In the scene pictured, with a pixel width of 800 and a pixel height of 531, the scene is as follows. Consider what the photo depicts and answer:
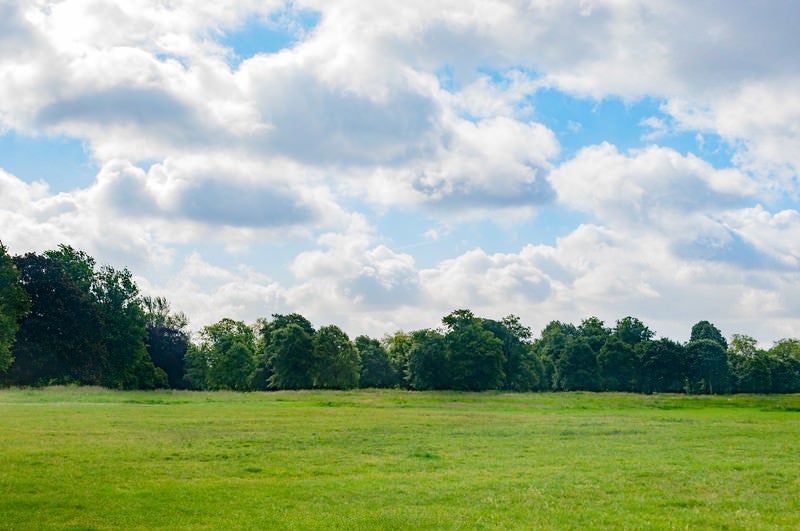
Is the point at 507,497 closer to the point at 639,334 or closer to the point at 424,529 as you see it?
the point at 424,529

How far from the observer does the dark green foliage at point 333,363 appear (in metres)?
138

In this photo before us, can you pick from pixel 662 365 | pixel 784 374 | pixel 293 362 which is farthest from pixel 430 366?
pixel 784 374

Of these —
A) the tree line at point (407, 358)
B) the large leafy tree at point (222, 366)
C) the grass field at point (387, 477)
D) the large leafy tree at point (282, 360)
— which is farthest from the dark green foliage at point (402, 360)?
the grass field at point (387, 477)

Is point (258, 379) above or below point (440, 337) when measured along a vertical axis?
below

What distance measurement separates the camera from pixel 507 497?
67.9 feet

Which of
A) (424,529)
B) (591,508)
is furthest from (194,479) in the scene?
(591,508)

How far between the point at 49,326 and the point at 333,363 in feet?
257

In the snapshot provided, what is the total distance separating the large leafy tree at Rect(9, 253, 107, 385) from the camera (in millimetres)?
62500

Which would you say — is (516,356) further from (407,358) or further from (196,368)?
(196,368)

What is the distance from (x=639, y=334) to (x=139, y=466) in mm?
172995

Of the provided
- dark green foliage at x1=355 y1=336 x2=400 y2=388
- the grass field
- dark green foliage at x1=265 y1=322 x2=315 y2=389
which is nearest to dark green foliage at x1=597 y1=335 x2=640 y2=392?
dark green foliage at x1=355 y1=336 x2=400 y2=388

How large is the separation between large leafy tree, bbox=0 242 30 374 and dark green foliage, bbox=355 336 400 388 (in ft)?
363

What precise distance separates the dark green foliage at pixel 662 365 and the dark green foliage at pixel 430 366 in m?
52.1

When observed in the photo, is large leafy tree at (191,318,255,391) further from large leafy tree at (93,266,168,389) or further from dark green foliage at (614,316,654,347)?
dark green foliage at (614,316,654,347)
